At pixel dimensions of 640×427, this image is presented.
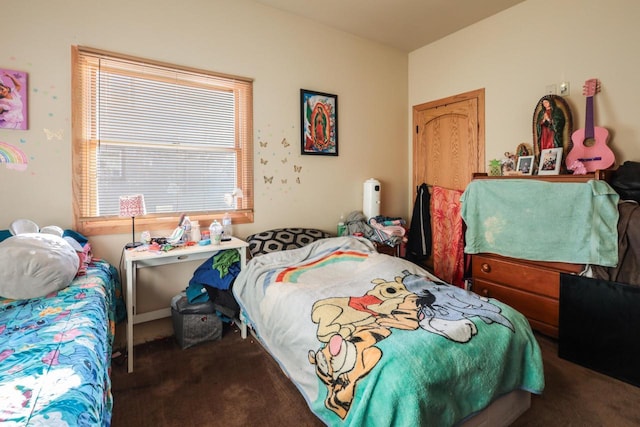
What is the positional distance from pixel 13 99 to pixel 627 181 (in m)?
3.93

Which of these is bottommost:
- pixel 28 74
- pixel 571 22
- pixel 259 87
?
pixel 28 74

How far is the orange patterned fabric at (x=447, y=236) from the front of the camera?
125 inches

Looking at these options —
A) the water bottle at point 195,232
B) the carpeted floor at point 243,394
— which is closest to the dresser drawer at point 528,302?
the carpeted floor at point 243,394

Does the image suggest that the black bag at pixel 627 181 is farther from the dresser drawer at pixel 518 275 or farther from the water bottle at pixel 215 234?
the water bottle at pixel 215 234

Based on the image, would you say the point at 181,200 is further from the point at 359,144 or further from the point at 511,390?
the point at 511,390

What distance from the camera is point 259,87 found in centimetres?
286

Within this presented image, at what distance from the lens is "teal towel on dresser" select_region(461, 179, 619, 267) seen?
206 centimetres

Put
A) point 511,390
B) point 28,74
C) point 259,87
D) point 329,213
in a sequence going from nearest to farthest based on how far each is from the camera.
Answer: point 511,390
point 28,74
point 259,87
point 329,213

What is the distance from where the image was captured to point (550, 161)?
251cm

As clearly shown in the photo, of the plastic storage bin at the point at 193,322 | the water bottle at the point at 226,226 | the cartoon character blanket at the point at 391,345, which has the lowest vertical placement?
the plastic storage bin at the point at 193,322

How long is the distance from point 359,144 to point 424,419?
2834 mm

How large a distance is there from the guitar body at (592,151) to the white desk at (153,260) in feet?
8.68

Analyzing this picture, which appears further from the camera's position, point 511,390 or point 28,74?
point 28,74

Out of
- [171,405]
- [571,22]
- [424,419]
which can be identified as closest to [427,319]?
[424,419]
